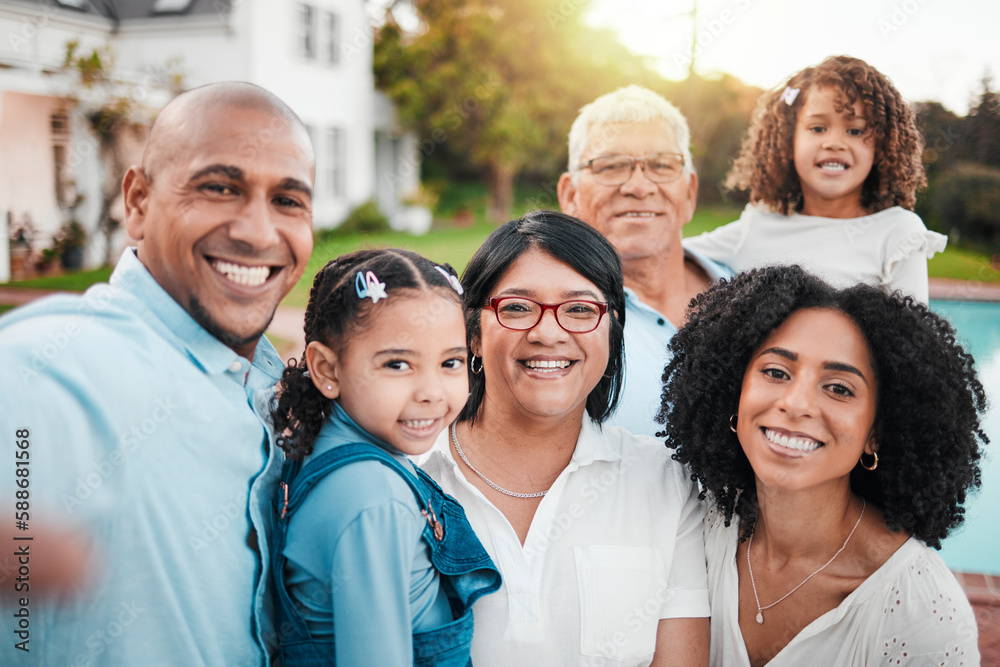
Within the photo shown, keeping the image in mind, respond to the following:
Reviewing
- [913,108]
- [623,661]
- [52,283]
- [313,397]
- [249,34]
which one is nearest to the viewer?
[313,397]

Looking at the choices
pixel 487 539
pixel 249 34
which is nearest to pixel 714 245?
pixel 487 539

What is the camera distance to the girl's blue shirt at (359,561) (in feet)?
5.18

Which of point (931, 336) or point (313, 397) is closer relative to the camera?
point (313, 397)

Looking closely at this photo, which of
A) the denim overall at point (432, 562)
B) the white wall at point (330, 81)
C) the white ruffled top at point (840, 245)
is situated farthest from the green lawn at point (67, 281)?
the denim overall at point (432, 562)

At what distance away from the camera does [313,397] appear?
74.3 inches

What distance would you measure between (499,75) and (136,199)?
19.9m

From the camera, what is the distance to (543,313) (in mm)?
2215

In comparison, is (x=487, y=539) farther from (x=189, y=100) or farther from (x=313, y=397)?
(x=189, y=100)

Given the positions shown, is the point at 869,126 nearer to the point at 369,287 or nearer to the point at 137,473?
the point at 369,287

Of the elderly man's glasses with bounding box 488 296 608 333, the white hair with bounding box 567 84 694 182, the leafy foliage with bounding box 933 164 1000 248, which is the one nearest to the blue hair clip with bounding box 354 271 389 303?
the elderly man's glasses with bounding box 488 296 608 333

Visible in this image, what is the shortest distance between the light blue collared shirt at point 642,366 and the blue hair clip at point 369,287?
3.91 ft

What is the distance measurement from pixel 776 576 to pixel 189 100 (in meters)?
2.15

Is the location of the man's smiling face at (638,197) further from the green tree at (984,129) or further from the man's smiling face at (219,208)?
the green tree at (984,129)

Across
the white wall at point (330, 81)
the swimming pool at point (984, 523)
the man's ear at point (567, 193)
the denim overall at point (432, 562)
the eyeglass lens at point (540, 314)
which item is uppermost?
the white wall at point (330, 81)
